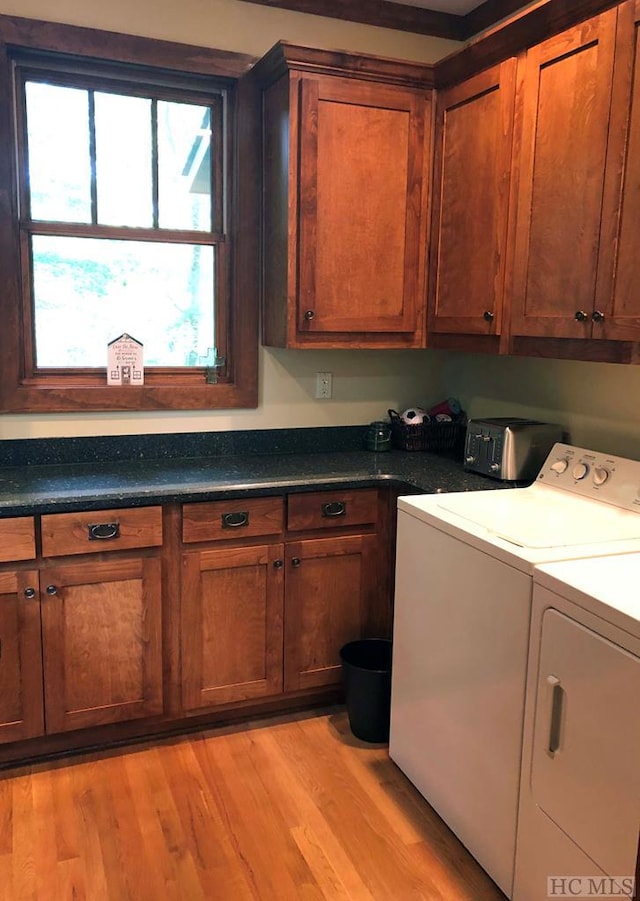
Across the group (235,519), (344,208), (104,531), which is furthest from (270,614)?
(344,208)

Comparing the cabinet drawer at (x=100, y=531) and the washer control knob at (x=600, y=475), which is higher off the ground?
the washer control knob at (x=600, y=475)

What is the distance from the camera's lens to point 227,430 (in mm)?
3104

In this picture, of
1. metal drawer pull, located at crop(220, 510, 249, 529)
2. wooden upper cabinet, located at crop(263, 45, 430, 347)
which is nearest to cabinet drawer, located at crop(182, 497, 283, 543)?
metal drawer pull, located at crop(220, 510, 249, 529)

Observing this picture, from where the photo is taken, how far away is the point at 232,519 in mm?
2637

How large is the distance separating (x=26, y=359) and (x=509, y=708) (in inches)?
79.4

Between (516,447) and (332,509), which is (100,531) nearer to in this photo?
(332,509)

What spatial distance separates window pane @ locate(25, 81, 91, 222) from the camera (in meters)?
2.74

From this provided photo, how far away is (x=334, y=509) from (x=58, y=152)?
1.61 metres

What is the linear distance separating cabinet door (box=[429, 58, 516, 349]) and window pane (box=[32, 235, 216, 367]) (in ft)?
2.97

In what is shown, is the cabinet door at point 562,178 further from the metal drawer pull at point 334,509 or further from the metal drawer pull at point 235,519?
the metal drawer pull at point 235,519

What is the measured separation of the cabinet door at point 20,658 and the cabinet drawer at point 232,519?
513mm

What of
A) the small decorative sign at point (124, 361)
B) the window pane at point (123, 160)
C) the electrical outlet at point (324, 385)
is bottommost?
the electrical outlet at point (324, 385)

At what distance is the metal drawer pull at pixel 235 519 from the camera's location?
8.62 feet

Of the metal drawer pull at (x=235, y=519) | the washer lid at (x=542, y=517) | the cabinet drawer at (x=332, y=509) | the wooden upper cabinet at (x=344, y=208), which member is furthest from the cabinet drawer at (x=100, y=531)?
the washer lid at (x=542, y=517)
